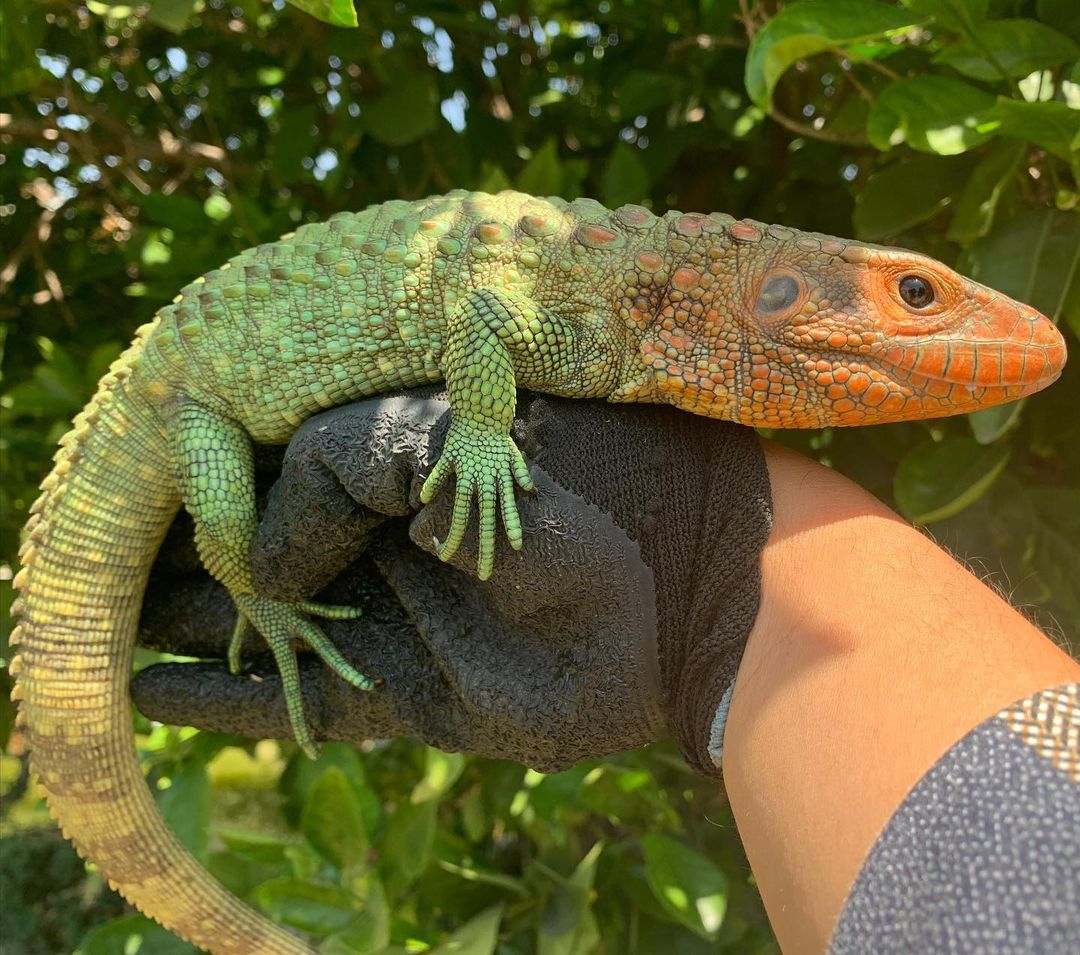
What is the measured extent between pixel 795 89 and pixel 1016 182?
104cm

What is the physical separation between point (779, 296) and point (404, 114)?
4.30 feet

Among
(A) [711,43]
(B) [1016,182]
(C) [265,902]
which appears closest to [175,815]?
(C) [265,902]

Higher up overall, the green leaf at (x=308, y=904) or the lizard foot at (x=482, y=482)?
the lizard foot at (x=482, y=482)

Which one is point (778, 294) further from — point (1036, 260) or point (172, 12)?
point (172, 12)

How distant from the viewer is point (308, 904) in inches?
70.0

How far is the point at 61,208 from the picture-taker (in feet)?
10.1

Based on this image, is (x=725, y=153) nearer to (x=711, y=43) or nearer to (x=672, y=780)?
(x=711, y=43)

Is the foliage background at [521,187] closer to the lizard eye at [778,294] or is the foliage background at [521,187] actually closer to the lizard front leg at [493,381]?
the lizard eye at [778,294]

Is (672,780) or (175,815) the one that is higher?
(175,815)

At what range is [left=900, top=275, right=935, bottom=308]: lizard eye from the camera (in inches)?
57.0

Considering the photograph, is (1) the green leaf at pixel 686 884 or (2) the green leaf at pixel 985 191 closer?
(2) the green leaf at pixel 985 191

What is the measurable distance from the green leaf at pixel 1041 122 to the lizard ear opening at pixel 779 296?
0.37m

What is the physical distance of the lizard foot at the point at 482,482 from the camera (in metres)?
1.41

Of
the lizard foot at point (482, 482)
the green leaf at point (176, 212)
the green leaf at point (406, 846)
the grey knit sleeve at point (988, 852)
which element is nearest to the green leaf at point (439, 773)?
the green leaf at point (406, 846)
